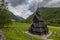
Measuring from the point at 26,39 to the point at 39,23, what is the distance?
13.8 meters

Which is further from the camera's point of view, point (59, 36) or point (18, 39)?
point (59, 36)

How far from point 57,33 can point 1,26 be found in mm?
24270

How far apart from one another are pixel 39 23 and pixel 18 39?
16.5m

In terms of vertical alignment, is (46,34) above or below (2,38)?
below

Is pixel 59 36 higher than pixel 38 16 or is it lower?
lower

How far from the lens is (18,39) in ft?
199

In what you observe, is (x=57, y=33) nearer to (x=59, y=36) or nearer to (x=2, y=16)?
(x=59, y=36)

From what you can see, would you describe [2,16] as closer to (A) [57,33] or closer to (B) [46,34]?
(B) [46,34]

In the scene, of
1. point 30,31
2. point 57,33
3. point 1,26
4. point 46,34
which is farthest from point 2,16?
point 57,33

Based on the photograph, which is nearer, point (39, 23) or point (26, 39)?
point (26, 39)

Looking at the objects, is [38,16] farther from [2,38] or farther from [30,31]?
[2,38]

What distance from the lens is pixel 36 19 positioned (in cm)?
7569

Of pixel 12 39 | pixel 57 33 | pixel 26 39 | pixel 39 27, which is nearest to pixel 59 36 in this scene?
pixel 57 33

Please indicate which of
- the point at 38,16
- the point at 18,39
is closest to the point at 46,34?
the point at 38,16
